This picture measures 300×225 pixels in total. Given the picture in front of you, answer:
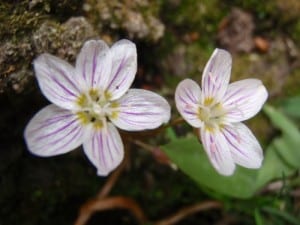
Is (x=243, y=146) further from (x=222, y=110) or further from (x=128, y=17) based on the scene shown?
(x=128, y=17)

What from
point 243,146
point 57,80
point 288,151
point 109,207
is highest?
point 57,80

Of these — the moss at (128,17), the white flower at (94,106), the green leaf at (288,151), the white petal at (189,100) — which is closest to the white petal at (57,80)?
the white flower at (94,106)

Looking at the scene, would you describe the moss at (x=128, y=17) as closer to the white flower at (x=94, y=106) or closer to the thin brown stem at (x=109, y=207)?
the white flower at (x=94, y=106)

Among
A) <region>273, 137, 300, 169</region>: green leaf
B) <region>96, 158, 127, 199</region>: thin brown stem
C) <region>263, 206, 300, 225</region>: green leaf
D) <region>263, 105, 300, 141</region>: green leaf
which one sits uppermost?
<region>263, 105, 300, 141</region>: green leaf

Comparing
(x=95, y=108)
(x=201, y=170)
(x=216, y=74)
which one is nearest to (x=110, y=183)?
(x=201, y=170)

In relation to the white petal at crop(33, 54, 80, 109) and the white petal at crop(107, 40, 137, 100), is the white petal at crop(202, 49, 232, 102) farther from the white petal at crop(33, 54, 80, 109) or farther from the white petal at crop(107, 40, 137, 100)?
the white petal at crop(33, 54, 80, 109)

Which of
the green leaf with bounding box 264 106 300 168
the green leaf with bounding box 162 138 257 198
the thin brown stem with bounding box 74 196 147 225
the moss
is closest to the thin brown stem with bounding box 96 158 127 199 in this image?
the thin brown stem with bounding box 74 196 147 225

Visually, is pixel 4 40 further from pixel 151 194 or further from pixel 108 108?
pixel 151 194
